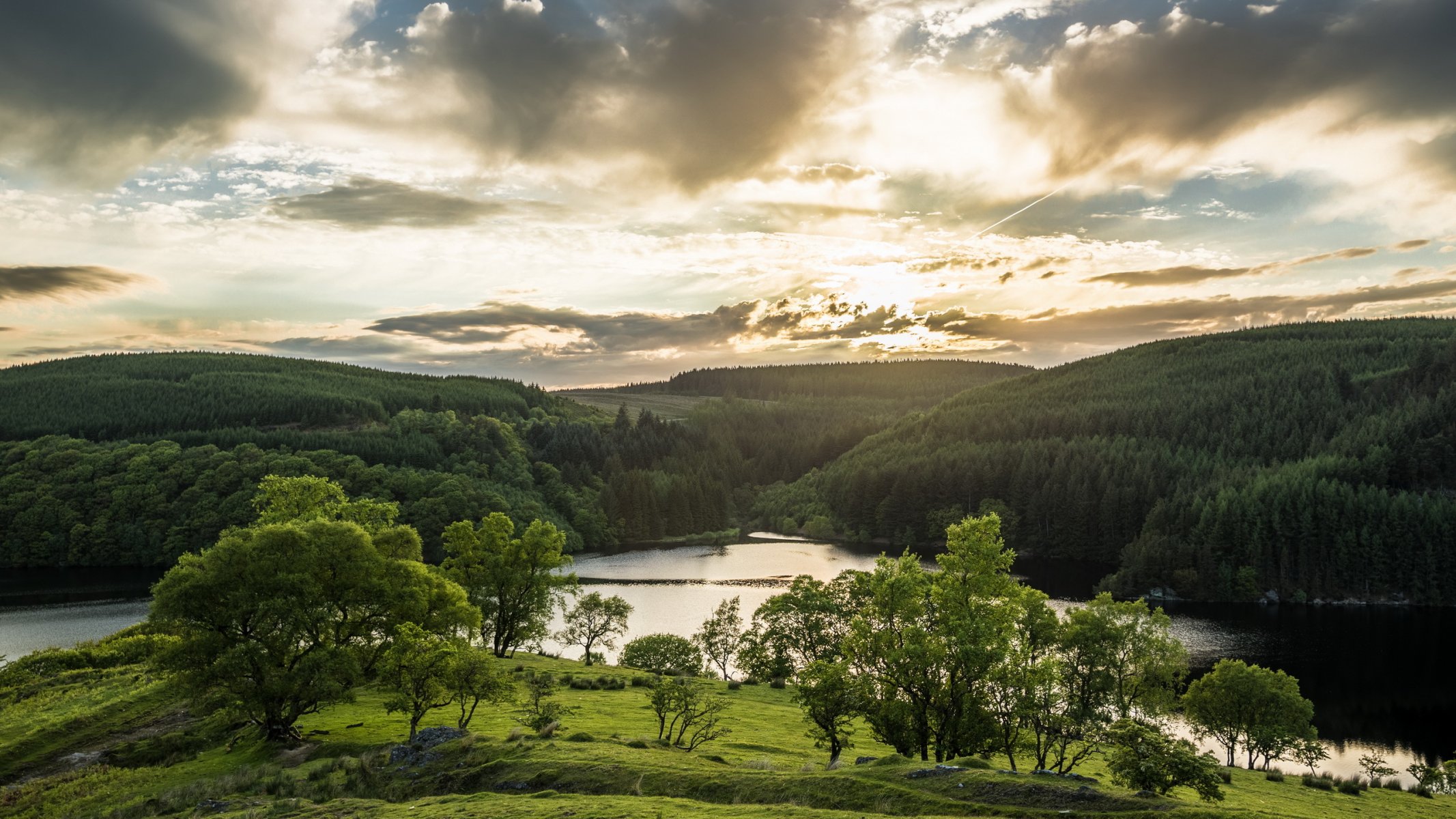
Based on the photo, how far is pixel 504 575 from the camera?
79000 mm

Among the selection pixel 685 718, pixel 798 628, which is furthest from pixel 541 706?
pixel 798 628

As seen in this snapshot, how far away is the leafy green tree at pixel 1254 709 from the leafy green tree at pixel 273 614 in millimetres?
63127

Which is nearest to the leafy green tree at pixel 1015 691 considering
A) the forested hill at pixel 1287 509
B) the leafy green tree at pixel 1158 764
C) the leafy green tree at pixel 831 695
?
the leafy green tree at pixel 1158 764

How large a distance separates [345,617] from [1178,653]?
63.8 meters

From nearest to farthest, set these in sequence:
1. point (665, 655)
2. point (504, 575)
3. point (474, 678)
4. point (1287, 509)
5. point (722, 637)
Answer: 1. point (474, 678)
2. point (504, 575)
3. point (665, 655)
4. point (722, 637)
5. point (1287, 509)

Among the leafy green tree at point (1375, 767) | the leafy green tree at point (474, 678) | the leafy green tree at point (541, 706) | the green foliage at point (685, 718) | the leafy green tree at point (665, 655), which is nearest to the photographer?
the leafy green tree at point (474, 678)

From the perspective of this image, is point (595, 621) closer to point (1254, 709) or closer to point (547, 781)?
point (547, 781)

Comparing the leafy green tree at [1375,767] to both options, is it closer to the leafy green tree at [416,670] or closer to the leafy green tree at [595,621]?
the leafy green tree at [416,670]

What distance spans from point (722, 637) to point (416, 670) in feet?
165

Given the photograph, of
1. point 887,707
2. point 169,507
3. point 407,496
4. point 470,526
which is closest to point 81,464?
point 169,507

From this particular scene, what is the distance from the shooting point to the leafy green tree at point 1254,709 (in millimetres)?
61000

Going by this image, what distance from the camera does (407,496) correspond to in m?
180

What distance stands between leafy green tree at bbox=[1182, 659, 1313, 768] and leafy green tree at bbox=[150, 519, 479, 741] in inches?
2485

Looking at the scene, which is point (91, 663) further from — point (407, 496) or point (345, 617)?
point (407, 496)
